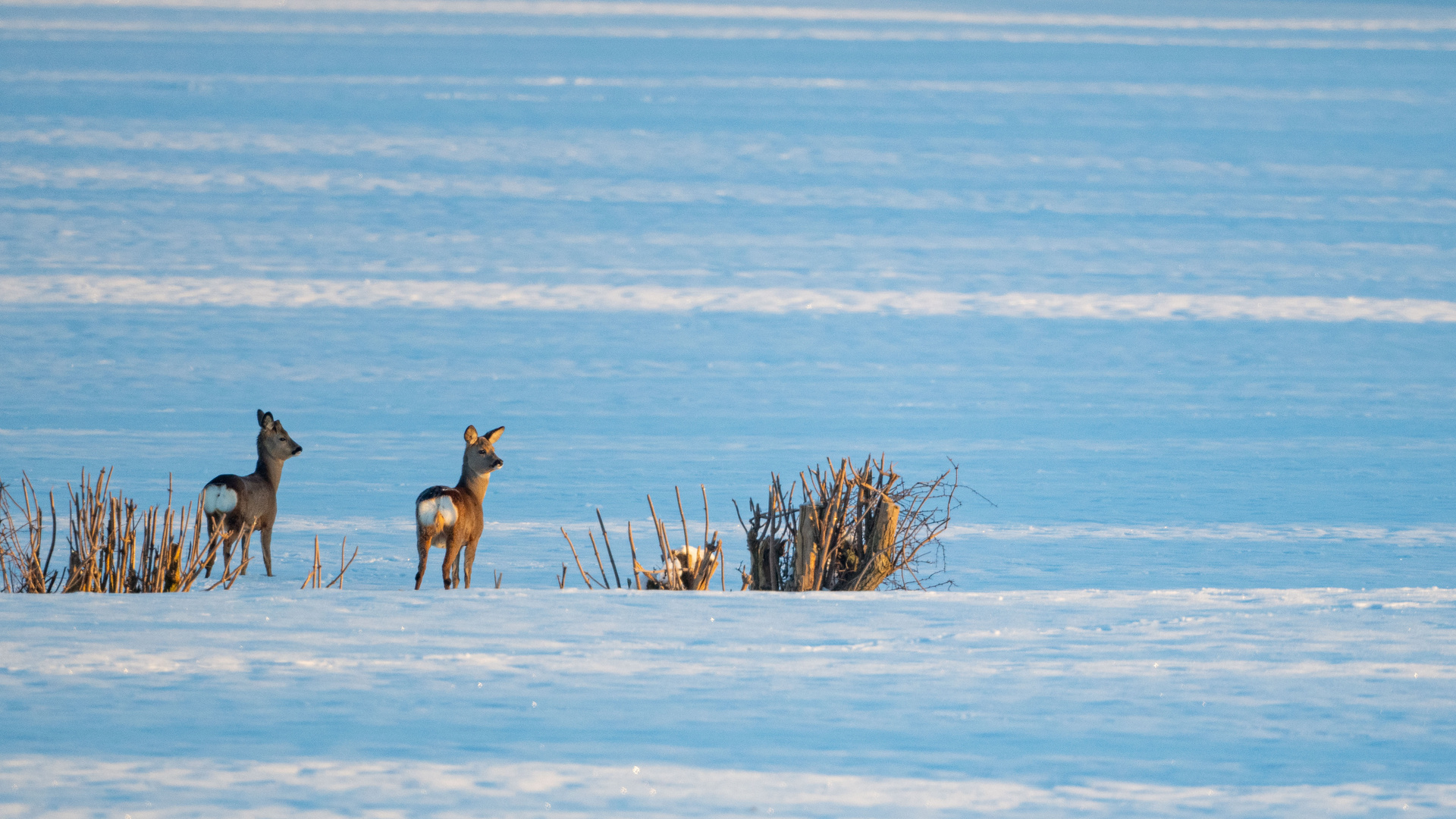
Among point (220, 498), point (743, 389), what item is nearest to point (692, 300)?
point (743, 389)

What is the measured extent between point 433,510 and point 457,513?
0.34ft

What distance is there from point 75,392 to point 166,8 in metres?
27.0

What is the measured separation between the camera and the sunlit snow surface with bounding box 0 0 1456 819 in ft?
13.3

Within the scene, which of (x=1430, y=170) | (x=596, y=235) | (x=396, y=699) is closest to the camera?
(x=396, y=699)

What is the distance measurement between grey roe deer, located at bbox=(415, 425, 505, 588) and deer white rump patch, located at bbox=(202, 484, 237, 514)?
0.75 meters

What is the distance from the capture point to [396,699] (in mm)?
4320

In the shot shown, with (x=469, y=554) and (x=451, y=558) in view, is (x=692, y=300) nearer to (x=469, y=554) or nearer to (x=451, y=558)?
(x=469, y=554)

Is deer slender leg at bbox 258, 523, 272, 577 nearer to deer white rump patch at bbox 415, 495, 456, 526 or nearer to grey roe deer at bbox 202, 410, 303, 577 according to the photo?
grey roe deer at bbox 202, 410, 303, 577

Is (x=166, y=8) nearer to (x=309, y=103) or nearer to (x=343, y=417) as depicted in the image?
(x=309, y=103)

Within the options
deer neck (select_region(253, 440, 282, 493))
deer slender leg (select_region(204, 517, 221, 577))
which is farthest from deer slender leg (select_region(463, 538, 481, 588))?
deer neck (select_region(253, 440, 282, 493))

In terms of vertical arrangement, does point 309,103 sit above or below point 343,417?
A: above

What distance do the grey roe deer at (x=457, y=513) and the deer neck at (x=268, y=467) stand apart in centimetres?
88

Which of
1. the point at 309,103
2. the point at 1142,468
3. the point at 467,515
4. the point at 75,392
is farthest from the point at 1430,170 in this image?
the point at 467,515

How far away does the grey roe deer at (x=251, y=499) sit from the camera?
668 centimetres
